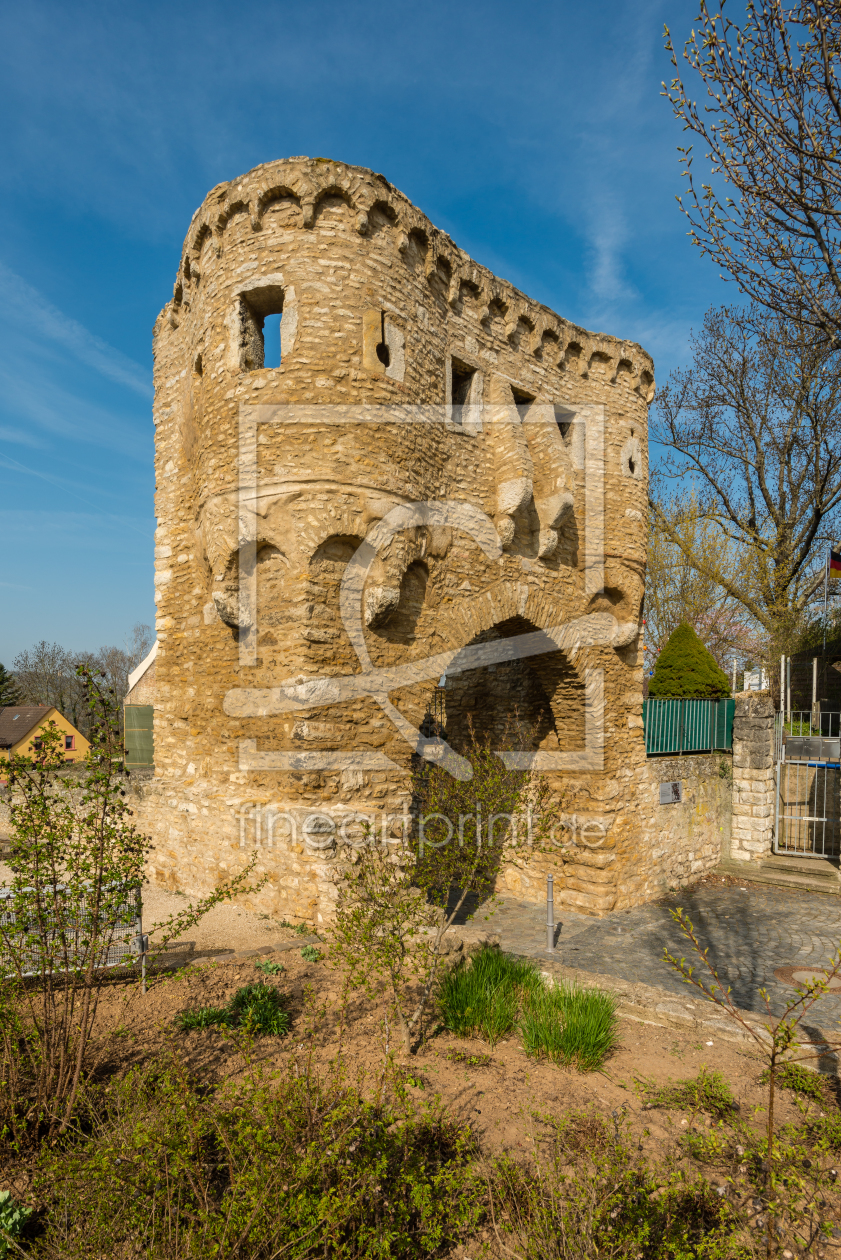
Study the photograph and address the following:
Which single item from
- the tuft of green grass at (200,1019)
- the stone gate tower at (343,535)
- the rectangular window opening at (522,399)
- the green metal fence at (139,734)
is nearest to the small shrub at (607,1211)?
the tuft of green grass at (200,1019)

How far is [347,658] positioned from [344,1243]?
4552 millimetres

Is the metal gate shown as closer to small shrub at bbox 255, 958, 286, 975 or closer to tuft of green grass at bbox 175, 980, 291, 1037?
small shrub at bbox 255, 958, 286, 975

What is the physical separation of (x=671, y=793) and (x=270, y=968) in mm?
7320

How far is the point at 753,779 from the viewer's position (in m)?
11.5

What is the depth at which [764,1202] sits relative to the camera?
9.64 ft

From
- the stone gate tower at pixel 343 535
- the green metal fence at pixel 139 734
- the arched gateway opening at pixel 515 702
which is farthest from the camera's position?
the green metal fence at pixel 139 734

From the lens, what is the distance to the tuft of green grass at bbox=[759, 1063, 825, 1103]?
4.20 metres

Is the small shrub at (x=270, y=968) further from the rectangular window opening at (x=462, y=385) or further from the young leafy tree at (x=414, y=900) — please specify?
the rectangular window opening at (x=462, y=385)

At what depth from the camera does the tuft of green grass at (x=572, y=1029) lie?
4410mm

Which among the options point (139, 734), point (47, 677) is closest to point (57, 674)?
point (47, 677)

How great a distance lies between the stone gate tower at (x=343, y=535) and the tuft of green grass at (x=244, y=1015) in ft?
5.28

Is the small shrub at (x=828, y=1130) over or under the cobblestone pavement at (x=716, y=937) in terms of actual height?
over

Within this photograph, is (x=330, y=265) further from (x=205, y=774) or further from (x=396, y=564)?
(x=205, y=774)

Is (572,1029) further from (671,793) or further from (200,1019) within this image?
(671,793)
